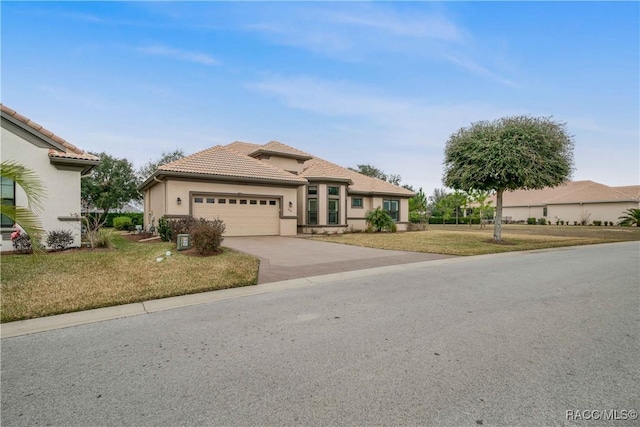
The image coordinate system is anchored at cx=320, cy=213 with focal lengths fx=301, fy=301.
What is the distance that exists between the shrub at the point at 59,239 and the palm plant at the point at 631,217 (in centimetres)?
5325

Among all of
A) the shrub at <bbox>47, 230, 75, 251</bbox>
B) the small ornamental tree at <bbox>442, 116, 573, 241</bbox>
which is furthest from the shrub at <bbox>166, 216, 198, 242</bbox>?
the small ornamental tree at <bbox>442, 116, 573, 241</bbox>

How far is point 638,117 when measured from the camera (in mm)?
15461

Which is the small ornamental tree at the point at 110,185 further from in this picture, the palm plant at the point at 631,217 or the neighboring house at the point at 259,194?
the palm plant at the point at 631,217

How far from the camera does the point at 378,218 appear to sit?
23969 mm

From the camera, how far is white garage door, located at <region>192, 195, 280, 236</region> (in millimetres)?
17281

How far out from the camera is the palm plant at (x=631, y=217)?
36.1 metres

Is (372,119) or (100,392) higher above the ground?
(372,119)

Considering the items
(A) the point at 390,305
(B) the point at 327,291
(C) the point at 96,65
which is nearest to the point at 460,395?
(A) the point at 390,305

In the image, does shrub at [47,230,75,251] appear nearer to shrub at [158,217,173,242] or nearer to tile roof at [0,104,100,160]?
tile roof at [0,104,100,160]

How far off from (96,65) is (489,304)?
17270 millimetres

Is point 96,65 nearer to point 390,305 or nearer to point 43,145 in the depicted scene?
point 43,145

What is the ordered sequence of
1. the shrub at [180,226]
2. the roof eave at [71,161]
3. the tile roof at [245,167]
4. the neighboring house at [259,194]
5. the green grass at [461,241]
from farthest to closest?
the tile roof at [245,167] < the neighboring house at [259,194] < the green grass at [461,241] < the shrub at [180,226] < the roof eave at [71,161]

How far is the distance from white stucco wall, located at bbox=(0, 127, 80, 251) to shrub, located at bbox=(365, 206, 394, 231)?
18.3 metres

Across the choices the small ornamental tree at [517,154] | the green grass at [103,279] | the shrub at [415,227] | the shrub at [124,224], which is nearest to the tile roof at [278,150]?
the shrub at [415,227]
